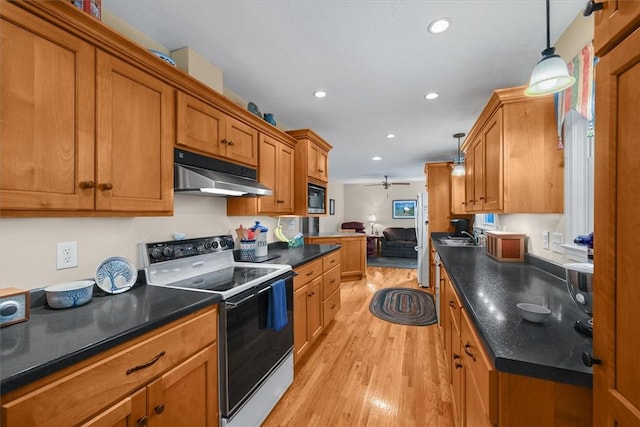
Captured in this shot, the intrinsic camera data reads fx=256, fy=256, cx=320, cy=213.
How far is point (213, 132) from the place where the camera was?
5.94ft

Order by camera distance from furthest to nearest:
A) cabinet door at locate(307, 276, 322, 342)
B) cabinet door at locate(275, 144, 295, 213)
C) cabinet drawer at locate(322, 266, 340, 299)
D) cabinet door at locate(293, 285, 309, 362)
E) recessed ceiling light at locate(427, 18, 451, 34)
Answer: cabinet drawer at locate(322, 266, 340, 299) → cabinet door at locate(275, 144, 295, 213) → cabinet door at locate(307, 276, 322, 342) → cabinet door at locate(293, 285, 309, 362) → recessed ceiling light at locate(427, 18, 451, 34)

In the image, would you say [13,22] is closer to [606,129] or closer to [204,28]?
[204,28]

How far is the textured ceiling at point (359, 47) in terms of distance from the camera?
1.44m

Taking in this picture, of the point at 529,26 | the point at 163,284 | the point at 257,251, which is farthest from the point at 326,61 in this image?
the point at 163,284

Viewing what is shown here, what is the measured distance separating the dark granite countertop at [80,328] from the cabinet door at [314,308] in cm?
125

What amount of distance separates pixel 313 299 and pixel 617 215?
2.24 m

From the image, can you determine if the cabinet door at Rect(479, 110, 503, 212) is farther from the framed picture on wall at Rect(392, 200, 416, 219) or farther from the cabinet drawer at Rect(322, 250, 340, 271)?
the framed picture on wall at Rect(392, 200, 416, 219)

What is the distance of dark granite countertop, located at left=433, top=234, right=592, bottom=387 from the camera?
27.8 inches

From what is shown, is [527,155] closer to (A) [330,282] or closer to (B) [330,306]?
(A) [330,282]

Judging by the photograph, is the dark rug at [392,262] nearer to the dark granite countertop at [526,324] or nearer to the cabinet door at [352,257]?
the cabinet door at [352,257]

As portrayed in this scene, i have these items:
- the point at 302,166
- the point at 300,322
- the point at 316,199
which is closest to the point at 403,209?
the point at 316,199

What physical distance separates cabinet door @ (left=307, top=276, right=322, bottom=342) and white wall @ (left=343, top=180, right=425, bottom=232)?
673 cm

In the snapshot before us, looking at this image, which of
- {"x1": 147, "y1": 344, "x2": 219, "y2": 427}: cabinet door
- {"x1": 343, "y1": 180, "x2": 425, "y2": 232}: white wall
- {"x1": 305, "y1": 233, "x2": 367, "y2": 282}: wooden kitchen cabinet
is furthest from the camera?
{"x1": 343, "y1": 180, "x2": 425, "y2": 232}: white wall

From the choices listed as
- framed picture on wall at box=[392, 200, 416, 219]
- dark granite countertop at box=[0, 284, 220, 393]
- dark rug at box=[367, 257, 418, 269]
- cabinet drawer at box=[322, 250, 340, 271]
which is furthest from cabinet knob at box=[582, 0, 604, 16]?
framed picture on wall at box=[392, 200, 416, 219]
